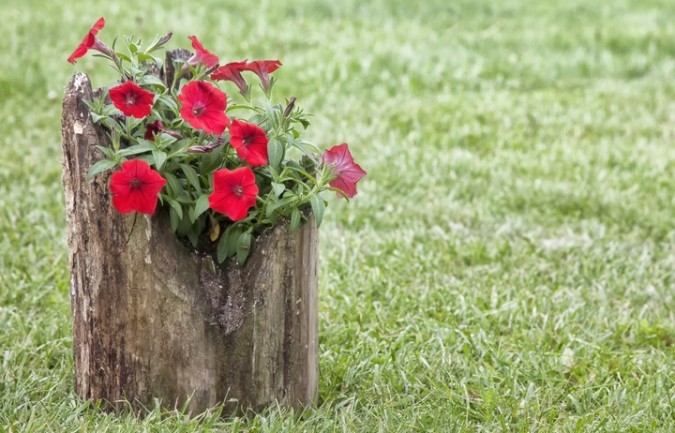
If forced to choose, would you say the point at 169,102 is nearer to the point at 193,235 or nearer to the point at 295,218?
the point at 193,235

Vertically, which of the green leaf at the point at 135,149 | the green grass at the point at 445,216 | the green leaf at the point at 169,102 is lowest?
the green grass at the point at 445,216

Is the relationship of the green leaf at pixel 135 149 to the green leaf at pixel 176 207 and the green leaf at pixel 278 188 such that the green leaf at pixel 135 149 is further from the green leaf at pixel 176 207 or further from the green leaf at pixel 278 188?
the green leaf at pixel 278 188

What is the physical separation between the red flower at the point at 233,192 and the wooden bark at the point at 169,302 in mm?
192

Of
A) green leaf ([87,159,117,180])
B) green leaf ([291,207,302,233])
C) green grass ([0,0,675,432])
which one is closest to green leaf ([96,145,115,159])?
green leaf ([87,159,117,180])

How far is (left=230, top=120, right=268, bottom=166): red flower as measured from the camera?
2.71 metres

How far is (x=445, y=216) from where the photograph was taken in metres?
5.14

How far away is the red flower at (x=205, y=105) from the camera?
8.89 ft

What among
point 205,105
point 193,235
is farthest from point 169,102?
point 193,235

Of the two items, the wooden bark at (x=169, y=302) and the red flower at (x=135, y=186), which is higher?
the red flower at (x=135, y=186)


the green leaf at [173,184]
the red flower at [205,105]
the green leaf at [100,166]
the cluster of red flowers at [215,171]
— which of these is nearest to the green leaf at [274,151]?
the cluster of red flowers at [215,171]

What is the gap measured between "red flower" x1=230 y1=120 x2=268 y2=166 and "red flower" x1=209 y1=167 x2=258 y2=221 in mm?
50

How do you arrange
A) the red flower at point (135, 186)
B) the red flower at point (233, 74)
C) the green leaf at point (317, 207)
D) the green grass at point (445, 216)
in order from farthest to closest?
the green grass at point (445, 216) < the red flower at point (233, 74) < the green leaf at point (317, 207) < the red flower at point (135, 186)

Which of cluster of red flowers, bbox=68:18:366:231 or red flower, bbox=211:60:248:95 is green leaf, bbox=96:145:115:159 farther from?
red flower, bbox=211:60:248:95

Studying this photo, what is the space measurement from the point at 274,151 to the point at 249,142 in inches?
3.2
